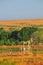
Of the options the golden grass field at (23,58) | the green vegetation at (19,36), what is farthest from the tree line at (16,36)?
the golden grass field at (23,58)

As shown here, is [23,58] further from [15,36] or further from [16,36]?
[16,36]

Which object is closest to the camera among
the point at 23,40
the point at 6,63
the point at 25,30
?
the point at 6,63

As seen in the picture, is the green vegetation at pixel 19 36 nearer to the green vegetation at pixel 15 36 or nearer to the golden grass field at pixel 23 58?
the green vegetation at pixel 15 36

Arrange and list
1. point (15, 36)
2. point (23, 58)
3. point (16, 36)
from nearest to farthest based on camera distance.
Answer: point (23, 58) < point (15, 36) < point (16, 36)

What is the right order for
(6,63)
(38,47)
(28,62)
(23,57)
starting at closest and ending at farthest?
(6,63) < (28,62) < (23,57) < (38,47)

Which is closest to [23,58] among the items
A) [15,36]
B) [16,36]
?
[15,36]

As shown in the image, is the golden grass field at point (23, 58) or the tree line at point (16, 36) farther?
the tree line at point (16, 36)

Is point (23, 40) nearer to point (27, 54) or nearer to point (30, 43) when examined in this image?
point (30, 43)

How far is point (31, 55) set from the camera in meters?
16.1

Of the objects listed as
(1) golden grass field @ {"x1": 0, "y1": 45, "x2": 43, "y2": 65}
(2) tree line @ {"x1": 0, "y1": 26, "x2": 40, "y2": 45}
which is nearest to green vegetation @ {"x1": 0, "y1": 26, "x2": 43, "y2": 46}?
(2) tree line @ {"x1": 0, "y1": 26, "x2": 40, "y2": 45}

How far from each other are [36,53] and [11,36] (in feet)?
10.8

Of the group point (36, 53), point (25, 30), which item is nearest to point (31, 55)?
point (36, 53)

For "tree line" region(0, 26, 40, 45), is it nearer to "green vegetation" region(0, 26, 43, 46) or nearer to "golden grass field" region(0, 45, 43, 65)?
"green vegetation" region(0, 26, 43, 46)

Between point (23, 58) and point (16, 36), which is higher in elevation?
point (16, 36)
